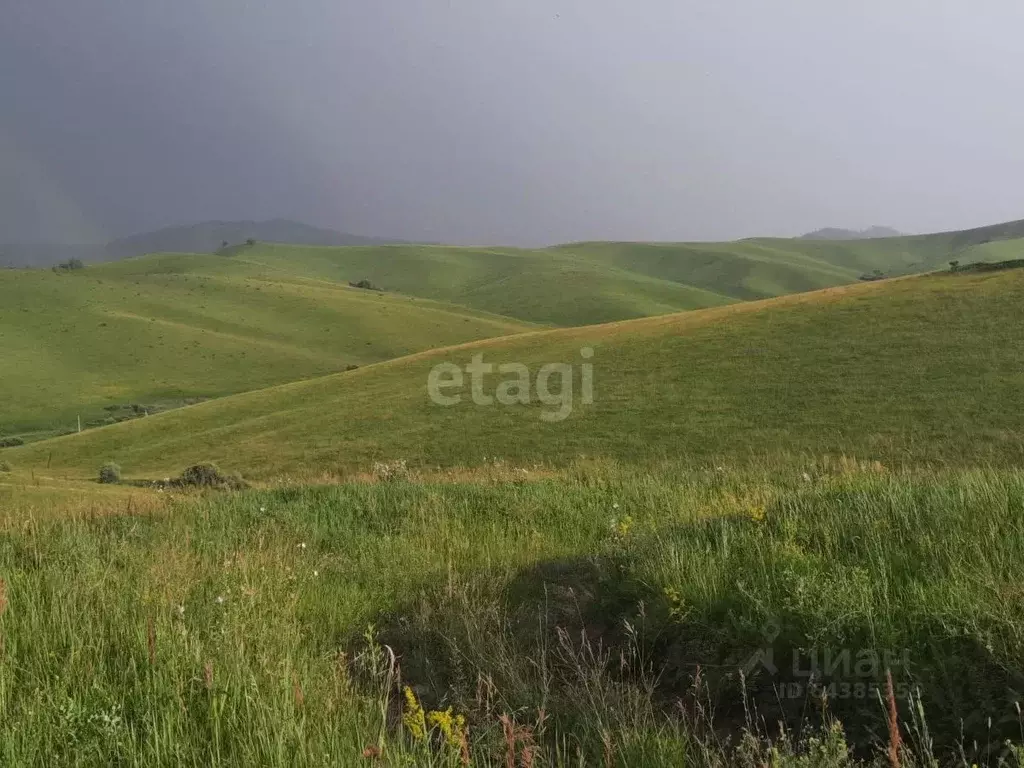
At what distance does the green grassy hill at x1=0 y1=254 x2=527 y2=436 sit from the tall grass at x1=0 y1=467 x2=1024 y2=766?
196 feet

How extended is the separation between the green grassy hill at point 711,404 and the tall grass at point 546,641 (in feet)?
51.2

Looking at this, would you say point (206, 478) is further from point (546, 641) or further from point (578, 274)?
point (578, 274)

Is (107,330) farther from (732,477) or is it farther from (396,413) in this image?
(732,477)

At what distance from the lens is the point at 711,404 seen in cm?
2872

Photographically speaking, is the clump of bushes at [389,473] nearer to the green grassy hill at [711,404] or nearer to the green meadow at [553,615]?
the green meadow at [553,615]

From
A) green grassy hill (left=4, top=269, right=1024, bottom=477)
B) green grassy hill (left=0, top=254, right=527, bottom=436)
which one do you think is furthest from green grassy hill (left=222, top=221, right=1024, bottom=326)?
green grassy hill (left=4, top=269, right=1024, bottom=477)

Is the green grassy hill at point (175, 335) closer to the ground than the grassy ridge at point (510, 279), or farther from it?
closer to the ground

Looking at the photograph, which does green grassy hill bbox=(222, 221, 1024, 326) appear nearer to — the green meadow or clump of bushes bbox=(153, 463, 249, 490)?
clump of bushes bbox=(153, 463, 249, 490)

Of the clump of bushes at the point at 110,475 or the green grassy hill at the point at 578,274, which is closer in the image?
the clump of bushes at the point at 110,475

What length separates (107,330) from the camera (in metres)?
76.5

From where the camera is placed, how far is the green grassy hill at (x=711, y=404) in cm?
2325

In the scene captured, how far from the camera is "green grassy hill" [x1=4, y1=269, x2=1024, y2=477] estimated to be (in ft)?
76.3

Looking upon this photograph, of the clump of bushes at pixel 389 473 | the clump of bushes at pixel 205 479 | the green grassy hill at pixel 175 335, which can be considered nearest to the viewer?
the clump of bushes at pixel 389 473

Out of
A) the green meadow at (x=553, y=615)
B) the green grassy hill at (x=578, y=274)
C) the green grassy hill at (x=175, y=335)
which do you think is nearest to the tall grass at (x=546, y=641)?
the green meadow at (x=553, y=615)
